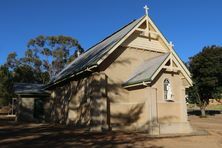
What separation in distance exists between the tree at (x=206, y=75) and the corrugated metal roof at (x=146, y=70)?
29.7m

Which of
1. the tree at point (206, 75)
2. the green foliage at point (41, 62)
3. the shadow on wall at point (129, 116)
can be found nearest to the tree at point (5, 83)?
the green foliage at point (41, 62)

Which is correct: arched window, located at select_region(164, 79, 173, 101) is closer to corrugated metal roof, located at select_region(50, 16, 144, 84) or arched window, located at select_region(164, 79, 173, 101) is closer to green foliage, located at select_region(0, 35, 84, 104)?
corrugated metal roof, located at select_region(50, 16, 144, 84)

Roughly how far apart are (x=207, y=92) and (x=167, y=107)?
111 feet

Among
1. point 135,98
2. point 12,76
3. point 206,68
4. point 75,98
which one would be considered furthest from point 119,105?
point 12,76

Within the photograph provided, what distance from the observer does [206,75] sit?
48.9 metres

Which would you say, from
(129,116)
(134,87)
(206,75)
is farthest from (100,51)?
(206,75)

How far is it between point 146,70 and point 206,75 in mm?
32031

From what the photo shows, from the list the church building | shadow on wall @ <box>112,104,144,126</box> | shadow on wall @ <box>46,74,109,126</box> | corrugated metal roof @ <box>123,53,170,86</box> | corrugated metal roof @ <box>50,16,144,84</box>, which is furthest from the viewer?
shadow on wall @ <box>112,104,144,126</box>

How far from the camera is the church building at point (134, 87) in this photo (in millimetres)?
19016

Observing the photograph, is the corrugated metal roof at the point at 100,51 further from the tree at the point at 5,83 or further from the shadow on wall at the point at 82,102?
the tree at the point at 5,83

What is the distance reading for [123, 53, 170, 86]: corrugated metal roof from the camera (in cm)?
1883

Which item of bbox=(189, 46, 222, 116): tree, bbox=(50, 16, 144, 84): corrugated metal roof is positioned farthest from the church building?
bbox=(189, 46, 222, 116): tree

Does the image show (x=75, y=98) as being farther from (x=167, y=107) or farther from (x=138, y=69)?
(x=167, y=107)

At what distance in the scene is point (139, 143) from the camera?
14.0m
